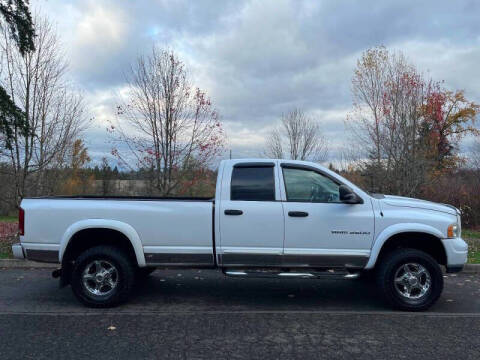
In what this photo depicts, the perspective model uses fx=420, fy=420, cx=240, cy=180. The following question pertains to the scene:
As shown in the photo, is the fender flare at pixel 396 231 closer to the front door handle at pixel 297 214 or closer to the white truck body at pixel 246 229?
the white truck body at pixel 246 229

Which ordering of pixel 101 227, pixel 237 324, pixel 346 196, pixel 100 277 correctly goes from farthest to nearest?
pixel 100 277
pixel 101 227
pixel 346 196
pixel 237 324

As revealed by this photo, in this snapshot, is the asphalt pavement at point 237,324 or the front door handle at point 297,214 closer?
the asphalt pavement at point 237,324

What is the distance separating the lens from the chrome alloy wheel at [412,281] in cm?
561

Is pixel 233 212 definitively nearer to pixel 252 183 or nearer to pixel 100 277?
pixel 252 183

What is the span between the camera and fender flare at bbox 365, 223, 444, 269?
5500mm

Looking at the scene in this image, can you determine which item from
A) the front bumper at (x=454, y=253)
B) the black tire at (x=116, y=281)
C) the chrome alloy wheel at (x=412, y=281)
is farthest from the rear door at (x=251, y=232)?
the front bumper at (x=454, y=253)

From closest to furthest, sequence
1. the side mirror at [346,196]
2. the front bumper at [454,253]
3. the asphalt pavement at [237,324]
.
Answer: the asphalt pavement at [237,324] < the side mirror at [346,196] < the front bumper at [454,253]

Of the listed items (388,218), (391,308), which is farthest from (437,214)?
(391,308)

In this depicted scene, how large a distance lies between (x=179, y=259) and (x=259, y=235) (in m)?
1.12

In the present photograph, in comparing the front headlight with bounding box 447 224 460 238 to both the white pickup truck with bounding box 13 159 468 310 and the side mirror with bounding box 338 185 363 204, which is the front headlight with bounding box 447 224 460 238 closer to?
the white pickup truck with bounding box 13 159 468 310

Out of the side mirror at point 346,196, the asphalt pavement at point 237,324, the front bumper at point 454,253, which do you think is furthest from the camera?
the front bumper at point 454,253

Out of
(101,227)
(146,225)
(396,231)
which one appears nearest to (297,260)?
(396,231)

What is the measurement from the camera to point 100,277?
5.70 meters

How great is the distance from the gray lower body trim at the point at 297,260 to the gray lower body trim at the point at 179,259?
214mm
